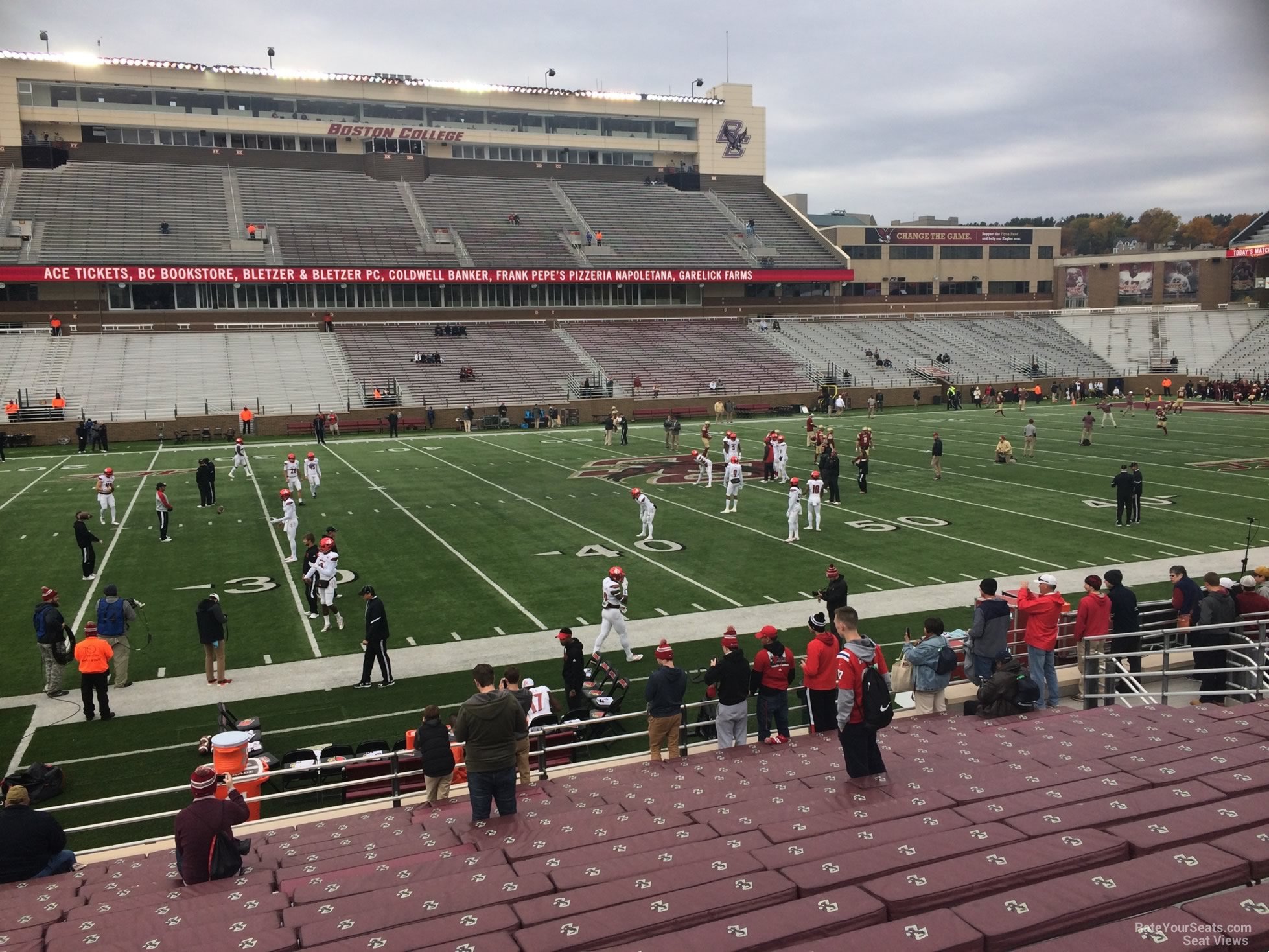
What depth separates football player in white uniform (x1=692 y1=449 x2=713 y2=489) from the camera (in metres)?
Answer: 29.2

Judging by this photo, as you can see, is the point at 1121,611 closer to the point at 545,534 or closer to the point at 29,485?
the point at 545,534

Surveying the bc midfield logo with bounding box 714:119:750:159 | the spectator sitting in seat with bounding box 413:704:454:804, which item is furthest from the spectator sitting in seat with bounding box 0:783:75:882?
the bc midfield logo with bounding box 714:119:750:159

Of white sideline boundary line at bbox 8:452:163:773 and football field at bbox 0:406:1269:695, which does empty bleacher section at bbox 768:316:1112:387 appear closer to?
football field at bbox 0:406:1269:695

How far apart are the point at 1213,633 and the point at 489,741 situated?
8.34 meters

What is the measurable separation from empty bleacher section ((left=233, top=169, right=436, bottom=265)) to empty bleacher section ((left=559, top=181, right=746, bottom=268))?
1303 cm

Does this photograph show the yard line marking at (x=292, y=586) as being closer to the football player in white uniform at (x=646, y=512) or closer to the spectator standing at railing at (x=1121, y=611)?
the football player in white uniform at (x=646, y=512)

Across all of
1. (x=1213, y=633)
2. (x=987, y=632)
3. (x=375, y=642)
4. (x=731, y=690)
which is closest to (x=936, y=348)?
(x=1213, y=633)

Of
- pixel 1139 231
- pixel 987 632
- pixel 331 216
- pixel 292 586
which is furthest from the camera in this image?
pixel 1139 231

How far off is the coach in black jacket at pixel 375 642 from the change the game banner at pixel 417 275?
156ft

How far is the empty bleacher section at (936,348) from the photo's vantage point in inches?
2391

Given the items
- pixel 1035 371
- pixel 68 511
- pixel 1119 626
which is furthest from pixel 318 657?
pixel 1035 371

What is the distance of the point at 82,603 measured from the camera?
56.7 feet

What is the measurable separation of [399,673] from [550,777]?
4807 millimetres

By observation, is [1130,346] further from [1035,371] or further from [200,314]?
[200,314]
